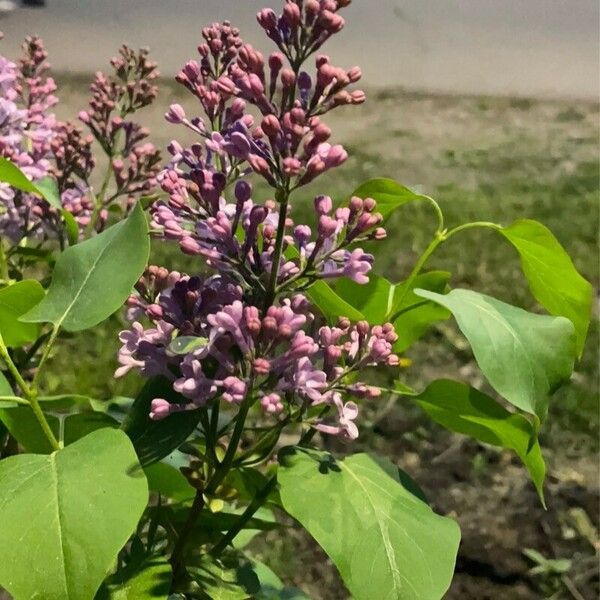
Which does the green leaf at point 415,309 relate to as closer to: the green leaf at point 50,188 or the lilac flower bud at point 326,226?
the lilac flower bud at point 326,226

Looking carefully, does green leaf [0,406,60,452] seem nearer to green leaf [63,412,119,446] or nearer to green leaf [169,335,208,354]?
green leaf [63,412,119,446]

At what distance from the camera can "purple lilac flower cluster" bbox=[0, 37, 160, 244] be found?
66 centimetres

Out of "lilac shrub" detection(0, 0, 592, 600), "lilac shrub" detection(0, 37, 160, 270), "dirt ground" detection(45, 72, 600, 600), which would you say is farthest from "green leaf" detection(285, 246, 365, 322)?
"dirt ground" detection(45, 72, 600, 600)

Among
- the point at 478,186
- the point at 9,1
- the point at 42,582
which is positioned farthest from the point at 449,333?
the point at 9,1

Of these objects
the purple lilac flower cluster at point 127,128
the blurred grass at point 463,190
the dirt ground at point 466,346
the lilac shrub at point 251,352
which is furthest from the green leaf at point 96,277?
the blurred grass at point 463,190

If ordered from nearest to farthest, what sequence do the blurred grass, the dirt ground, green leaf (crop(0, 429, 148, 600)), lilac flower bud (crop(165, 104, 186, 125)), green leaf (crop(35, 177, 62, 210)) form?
green leaf (crop(0, 429, 148, 600)) < lilac flower bud (crop(165, 104, 186, 125)) < green leaf (crop(35, 177, 62, 210)) < the dirt ground < the blurred grass

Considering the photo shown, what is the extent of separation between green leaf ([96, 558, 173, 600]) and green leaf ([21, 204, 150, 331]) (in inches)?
5.6

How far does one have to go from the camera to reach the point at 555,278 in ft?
1.75

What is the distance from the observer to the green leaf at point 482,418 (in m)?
0.51

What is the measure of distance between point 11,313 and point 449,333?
3.64 feet

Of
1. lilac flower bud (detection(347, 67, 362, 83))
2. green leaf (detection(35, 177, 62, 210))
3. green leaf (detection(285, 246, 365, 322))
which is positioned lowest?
green leaf (detection(285, 246, 365, 322))

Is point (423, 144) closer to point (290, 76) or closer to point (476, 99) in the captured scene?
point (476, 99)

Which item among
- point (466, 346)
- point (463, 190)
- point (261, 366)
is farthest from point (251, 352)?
point (463, 190)

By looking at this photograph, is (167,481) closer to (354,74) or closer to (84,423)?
(84,423)
